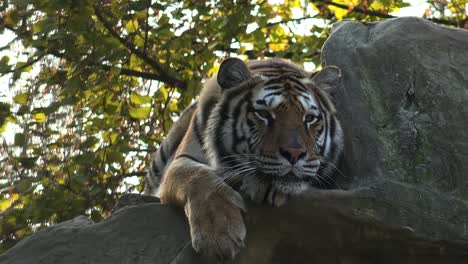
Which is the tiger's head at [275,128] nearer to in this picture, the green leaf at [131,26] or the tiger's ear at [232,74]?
the tiger's ear at [232,74]

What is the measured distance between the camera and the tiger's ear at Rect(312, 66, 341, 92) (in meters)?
4.25

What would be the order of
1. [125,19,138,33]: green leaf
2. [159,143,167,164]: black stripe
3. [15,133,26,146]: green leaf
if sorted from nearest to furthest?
1. [159,143,167,164]: black stripe
2. [15,133,26,146]: green leaf
3. [125,19,138,33]: green leaf

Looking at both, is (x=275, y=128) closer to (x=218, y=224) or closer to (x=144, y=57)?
(x=218, y=224)

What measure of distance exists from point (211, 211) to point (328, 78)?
3.73ft

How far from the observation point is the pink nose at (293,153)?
12.0ft

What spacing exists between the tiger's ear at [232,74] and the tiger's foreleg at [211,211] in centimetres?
48

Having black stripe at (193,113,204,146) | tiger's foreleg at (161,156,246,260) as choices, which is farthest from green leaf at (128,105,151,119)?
tiger's foreleg at (161,156,246,260)

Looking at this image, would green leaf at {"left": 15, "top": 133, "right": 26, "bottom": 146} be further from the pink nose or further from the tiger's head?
the pink nose

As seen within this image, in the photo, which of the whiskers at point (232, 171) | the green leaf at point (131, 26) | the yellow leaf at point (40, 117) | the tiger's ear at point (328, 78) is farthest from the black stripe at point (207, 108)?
the green leaf at point (131, 26)

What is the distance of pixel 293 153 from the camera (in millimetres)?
3645

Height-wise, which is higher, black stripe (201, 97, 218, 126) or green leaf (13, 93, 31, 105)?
black stripe (201, 97, 218, 126)

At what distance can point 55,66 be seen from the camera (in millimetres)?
6984

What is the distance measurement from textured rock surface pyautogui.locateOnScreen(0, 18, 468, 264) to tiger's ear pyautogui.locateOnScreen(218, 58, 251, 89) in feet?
1.70

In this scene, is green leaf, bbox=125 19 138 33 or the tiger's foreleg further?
green leaf, bbox=125 19 138 33
